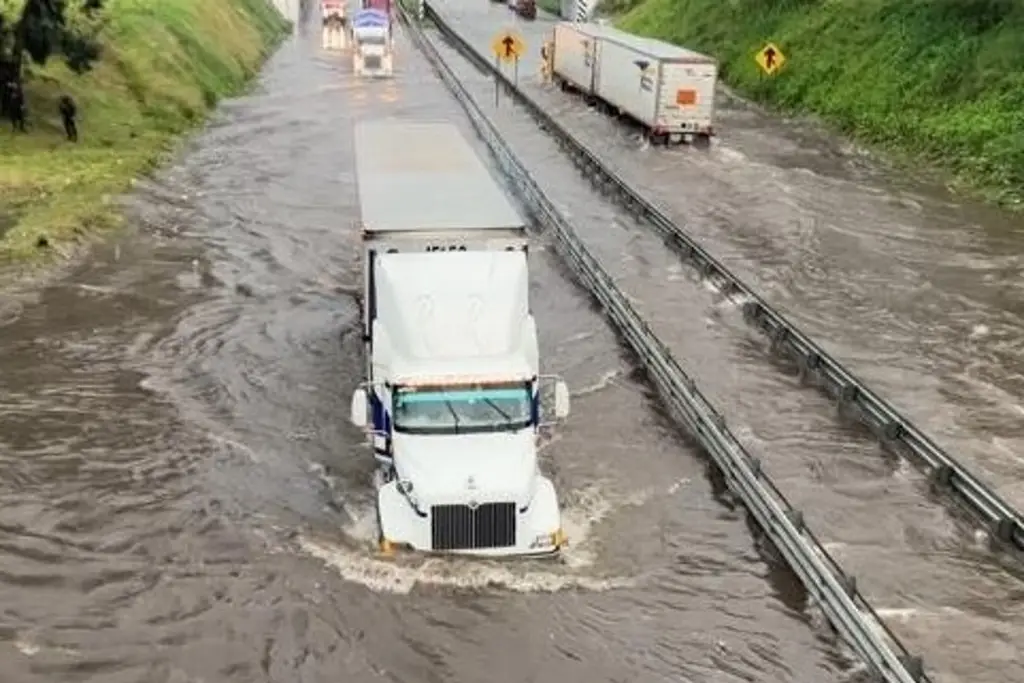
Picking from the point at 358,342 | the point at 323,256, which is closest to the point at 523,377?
the point at 358,342

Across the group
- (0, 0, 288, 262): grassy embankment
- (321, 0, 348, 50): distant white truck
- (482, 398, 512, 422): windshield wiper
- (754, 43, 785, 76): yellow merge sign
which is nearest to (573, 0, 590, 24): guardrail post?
(321, 0, 348, 50): distant white truck

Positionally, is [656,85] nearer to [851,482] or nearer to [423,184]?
[423,184]

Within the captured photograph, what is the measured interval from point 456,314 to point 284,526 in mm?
3664

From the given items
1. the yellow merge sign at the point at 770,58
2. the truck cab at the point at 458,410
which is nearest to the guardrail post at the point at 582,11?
the yellow merge sign at the point at 770,58

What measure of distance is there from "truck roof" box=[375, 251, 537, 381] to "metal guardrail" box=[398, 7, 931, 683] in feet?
12.2

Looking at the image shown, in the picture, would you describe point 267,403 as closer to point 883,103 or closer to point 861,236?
point 861,236

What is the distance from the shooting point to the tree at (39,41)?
1543 inches

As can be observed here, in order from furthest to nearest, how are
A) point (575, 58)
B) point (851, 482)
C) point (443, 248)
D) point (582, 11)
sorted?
point (582, 11), point (575, 58), point (851, 482), point (443, 248)

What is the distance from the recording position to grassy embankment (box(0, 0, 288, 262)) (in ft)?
110

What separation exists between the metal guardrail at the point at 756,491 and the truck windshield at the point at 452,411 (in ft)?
12.0

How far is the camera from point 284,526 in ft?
60.6

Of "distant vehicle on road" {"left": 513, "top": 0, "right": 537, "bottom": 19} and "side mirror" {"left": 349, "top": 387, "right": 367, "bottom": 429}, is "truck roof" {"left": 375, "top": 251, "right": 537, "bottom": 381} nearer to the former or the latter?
"side mirror" {"left": 349, "top": 387, "right": 367, "bottom": 429}

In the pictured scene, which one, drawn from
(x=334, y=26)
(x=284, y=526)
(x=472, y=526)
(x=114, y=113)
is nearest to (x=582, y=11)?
(x=334, y=26)

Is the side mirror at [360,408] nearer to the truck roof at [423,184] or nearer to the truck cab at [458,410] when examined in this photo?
the truck cab at [458,410]
